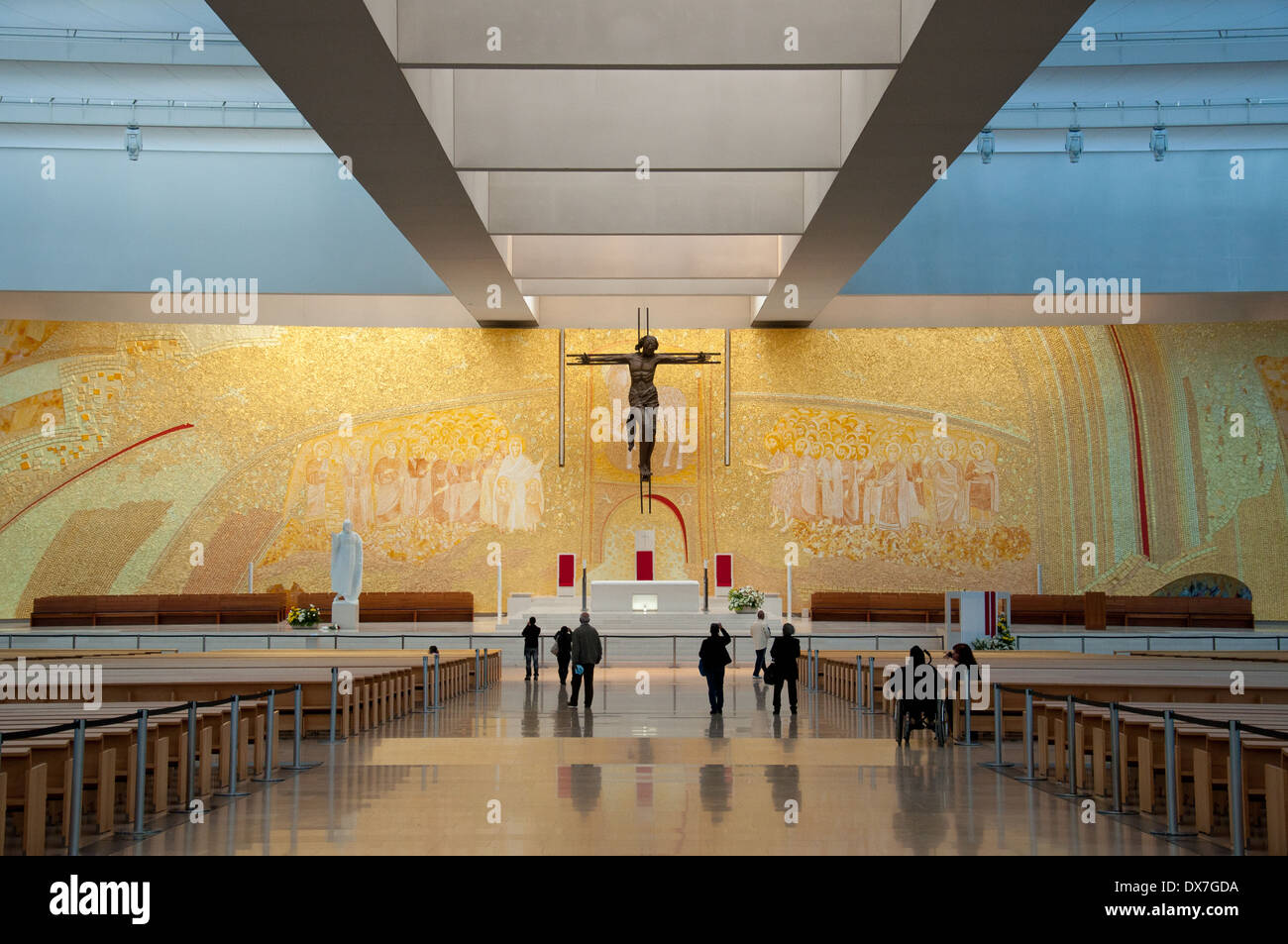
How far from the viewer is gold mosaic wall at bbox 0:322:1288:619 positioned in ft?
88.1

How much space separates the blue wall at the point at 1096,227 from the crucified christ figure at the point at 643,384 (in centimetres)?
418

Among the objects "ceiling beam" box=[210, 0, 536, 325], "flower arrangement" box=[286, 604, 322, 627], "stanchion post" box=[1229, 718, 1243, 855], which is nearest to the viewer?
"stanchion post" box=[1229, 718, 1243, 855]

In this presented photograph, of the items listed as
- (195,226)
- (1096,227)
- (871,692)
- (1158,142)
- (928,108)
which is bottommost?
(871,692)

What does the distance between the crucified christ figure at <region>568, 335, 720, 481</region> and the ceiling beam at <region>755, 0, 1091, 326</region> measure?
5722mm

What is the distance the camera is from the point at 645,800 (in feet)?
24.0

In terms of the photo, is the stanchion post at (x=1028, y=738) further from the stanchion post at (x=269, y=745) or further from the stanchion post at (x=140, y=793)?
the stanchion post at (x=140, y=793)

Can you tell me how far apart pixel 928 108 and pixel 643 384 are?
550 inches

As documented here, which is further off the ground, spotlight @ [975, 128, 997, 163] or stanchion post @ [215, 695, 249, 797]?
spotlight @ [975, 128, 997, 163]

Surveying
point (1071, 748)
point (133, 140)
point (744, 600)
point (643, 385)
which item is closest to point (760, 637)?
point (744, 600)

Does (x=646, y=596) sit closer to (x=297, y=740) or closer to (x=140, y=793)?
(x=297, y=740)

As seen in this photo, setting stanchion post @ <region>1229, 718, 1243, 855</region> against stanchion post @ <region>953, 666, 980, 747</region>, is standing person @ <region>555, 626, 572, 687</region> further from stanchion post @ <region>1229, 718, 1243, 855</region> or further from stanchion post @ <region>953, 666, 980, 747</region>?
stanchion post @ <region>1229, 718, 1243, 855</region>

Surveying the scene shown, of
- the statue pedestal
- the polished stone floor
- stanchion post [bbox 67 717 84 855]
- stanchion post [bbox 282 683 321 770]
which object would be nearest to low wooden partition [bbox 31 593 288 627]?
the statue pedestal
